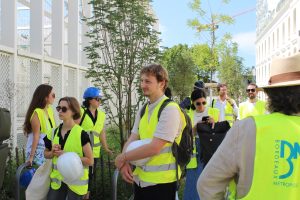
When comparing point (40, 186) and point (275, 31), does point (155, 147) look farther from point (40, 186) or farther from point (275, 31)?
point (275, 31)

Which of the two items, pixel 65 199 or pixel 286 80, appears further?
pixel 65 199

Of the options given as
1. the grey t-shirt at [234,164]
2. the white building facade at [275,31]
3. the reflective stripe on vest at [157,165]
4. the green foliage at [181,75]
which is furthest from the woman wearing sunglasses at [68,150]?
the white building facade at [275,31]

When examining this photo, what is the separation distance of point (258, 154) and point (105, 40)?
663 centimetres

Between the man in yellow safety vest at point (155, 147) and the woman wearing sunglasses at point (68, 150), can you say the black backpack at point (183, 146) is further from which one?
the woman wearing sunglasses at point (68, 150)

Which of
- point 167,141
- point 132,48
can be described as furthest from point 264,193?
point 132,48

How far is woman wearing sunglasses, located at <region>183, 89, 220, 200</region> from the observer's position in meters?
6.17

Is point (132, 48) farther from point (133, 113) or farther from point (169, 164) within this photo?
point (169, 164)

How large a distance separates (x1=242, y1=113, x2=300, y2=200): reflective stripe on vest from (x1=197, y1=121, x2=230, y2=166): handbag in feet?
13.3

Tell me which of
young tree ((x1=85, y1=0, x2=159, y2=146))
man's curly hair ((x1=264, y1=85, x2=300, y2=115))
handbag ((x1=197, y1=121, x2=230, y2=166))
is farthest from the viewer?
young tree ((x1=85, y1=0, x2=159, y2=146))

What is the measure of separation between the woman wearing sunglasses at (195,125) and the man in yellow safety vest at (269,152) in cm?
398

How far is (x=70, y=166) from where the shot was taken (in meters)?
4.09

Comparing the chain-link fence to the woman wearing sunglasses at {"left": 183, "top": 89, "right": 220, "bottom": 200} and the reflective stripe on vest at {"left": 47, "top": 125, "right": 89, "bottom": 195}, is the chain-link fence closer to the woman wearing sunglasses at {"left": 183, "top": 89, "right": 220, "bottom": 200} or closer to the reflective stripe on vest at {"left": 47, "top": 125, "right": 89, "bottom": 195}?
the woman wearing sunglasses at {"left": 183, "top": 89, "right": 220, "bottom": 200}

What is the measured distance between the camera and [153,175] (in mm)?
3430

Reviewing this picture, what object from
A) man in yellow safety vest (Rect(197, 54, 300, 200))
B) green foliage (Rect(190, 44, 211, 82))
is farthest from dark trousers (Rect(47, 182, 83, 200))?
green foliage (Rect(190, 44, 211, 82))
